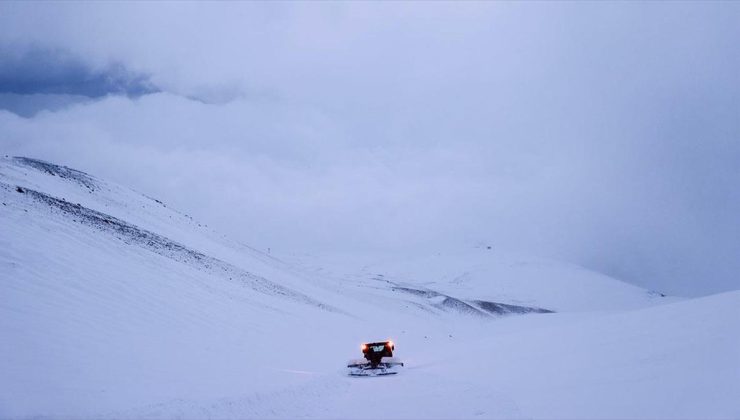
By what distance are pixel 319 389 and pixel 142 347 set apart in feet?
20.9

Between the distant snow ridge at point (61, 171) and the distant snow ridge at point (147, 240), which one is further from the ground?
the distant snow ridge at point (61, 171)

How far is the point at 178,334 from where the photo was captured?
1772cm

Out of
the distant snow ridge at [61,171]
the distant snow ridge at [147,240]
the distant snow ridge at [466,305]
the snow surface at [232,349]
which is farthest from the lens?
the distant snow ridge at [466,305]

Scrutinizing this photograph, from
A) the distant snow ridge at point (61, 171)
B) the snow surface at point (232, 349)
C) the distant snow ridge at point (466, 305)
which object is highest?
the distant snow ridge at point (61, 171)

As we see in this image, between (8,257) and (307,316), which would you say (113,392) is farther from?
(307,316)

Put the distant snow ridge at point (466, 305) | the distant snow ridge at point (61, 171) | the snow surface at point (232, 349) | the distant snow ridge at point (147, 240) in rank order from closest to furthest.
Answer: the snow surface at point (232, 349) < the distant snow ridge at point (147, 240) < the distant snow ridge at point (61, 171) < the distant snow ridge at point (466, 305)

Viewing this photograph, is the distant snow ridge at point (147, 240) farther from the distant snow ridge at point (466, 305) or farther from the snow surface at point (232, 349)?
the distant snow ridge at point (466, 305)

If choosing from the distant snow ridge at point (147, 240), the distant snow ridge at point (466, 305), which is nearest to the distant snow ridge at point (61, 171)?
the distant snow ridge at point (147, 240)

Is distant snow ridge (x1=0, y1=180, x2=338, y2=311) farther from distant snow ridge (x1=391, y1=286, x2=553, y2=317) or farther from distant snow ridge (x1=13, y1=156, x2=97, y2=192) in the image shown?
distant snow ridge (x1=391, y1=286, x2=553, y2=317)

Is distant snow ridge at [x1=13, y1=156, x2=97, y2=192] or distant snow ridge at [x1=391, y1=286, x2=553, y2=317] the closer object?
distant snow ridge at [x1=13, y1=156, x2=97, y2=192]

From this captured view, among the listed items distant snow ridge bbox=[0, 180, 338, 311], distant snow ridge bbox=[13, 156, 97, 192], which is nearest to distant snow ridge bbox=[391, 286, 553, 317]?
distant snow ridge bbox=[0, 180, 338, 311]

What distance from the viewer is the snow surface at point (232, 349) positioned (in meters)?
9.28

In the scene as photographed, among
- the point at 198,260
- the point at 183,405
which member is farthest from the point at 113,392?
the point at 198,260

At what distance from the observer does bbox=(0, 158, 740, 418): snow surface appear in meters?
9.28
